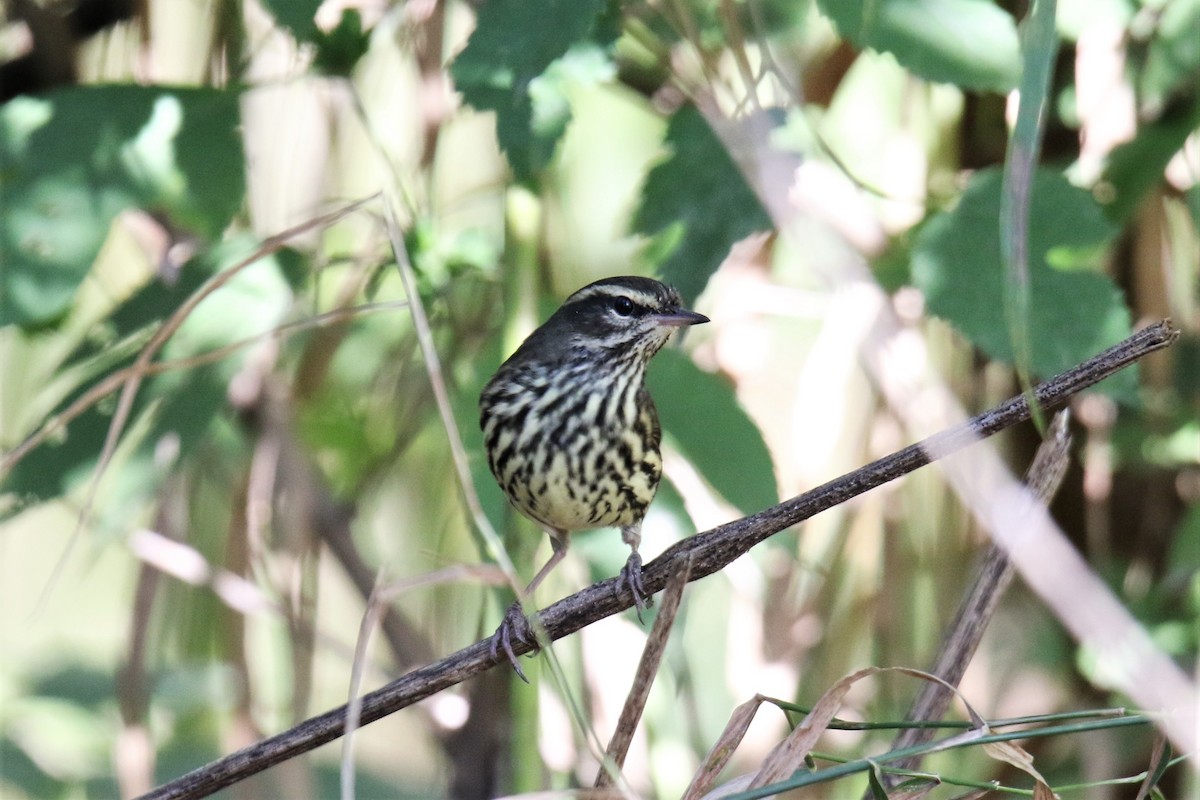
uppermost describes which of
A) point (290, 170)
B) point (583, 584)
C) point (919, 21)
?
point (290, 170)

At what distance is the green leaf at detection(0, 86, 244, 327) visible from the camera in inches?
95.9

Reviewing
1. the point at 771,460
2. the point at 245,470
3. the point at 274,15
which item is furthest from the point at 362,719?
the point at 245,470

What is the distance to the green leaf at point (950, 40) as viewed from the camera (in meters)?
2.19

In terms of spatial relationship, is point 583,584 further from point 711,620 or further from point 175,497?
point 175,497

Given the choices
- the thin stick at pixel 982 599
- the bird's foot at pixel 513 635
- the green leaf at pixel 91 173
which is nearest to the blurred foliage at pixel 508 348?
the green leaf at pixel 91 173

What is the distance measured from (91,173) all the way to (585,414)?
1.15m

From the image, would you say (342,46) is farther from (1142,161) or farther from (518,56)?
(1142,161)

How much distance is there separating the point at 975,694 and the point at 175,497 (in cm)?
206

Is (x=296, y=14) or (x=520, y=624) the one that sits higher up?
(x=296, y=14)

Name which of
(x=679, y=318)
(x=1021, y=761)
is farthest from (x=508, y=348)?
(x=1021, y=761)

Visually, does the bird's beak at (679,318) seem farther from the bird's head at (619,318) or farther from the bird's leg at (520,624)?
the bird's leg at (520,624)

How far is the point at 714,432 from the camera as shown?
2.42 m

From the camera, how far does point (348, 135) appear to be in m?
3.31

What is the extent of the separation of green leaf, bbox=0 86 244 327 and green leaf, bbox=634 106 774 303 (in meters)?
0.81
